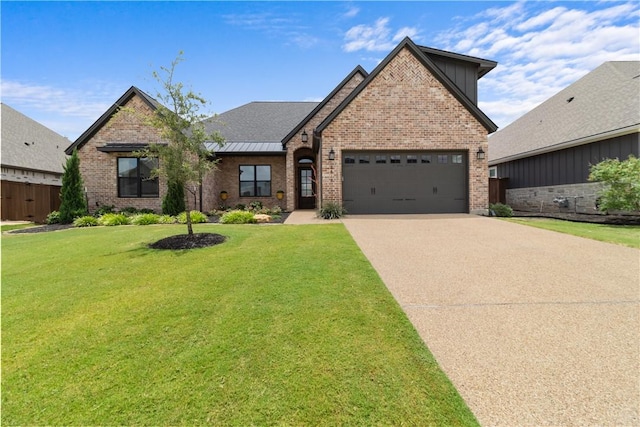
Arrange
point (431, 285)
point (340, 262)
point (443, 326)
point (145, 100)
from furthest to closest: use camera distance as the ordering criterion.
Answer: point (145, 100) → point (340, 262) → point (431, 285) → point (443, 326)

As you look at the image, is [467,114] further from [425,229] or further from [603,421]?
[603,421]

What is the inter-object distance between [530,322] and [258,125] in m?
19.1

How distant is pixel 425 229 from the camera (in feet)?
30.9

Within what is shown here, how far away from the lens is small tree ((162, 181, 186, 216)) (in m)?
13.8

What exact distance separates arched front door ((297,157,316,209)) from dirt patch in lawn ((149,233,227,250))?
33.0 ft

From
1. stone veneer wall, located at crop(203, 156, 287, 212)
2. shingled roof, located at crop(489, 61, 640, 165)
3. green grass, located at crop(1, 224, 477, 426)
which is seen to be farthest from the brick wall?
shingled roof, located at crop(489, 61, 640, 165)

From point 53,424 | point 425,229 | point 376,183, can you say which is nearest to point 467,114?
point 376,183

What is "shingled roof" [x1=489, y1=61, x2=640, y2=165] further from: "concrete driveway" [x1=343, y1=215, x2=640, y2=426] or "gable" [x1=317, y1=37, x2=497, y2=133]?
"concrete driveway" [x1=343, y1=215, x2=640, y2=426]

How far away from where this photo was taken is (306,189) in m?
18.3

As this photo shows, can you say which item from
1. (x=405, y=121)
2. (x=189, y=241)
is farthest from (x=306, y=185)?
(x=189, y=241)

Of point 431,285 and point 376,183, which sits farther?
point 376,183

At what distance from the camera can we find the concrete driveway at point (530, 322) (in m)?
2.17

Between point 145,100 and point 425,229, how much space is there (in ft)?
47.5

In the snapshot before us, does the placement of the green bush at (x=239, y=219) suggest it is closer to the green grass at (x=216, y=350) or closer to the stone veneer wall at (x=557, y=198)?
the green grass at (x=216, y=350)
